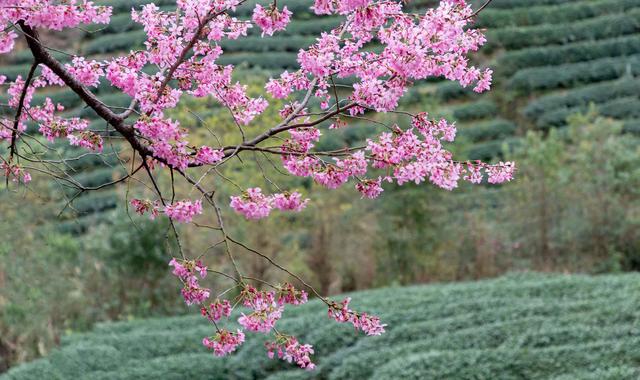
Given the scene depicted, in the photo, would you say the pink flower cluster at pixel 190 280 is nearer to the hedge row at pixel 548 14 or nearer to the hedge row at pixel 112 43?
the hedge row at pixel 112 43

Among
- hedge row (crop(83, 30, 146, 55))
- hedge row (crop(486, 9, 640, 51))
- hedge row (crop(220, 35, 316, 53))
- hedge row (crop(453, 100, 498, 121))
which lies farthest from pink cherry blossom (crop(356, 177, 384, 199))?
hedge row (crop(83, 30, 146, 55))

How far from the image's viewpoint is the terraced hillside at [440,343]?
6.79 meters

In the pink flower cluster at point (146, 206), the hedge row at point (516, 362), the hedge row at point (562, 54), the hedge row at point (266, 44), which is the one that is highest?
the hedge row at point (266, 44)

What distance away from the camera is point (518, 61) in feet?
82.2

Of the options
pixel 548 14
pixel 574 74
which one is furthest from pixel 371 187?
pixel 548 14

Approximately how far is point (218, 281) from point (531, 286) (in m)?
5.48

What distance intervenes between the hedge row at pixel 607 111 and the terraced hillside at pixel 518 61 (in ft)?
0.09

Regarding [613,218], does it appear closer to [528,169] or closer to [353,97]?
[528,169]

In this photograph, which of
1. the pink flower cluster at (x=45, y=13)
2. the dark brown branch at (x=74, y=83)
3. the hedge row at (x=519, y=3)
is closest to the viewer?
the pink flower cluster at (x=45, y=13)

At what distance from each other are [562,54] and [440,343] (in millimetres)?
19139

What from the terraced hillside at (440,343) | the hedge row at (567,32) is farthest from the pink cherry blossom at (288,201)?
the hedge row at (567,32)

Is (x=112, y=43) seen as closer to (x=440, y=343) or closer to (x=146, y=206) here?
(x=440, y=343)

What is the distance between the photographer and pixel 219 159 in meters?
3.28

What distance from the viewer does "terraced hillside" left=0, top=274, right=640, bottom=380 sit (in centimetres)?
679
